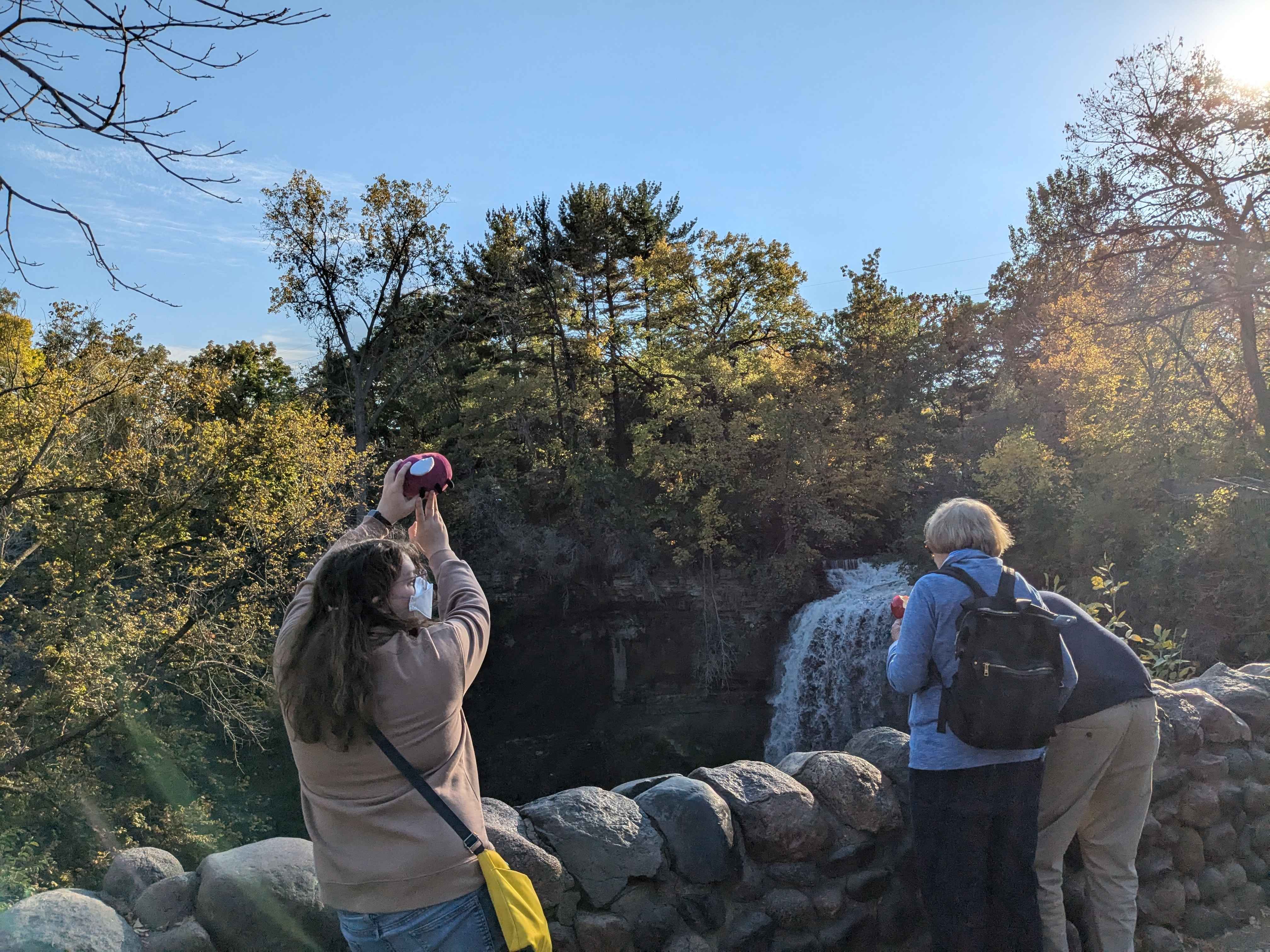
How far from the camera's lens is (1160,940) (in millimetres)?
2992

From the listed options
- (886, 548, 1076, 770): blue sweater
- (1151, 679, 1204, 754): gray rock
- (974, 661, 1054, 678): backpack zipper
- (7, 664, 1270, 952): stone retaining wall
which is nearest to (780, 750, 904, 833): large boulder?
(7, 664, 1270, 952): stone retaining wall

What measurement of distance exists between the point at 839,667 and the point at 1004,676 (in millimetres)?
14249

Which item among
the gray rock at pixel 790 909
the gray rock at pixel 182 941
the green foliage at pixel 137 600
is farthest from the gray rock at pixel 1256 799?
the green foliage at pixel 137 600

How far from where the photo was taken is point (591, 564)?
2014cm

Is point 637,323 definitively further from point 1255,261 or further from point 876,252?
point 1255,261

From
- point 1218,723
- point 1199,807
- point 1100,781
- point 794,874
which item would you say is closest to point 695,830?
point 794,874

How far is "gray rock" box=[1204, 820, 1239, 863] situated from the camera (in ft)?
10.6

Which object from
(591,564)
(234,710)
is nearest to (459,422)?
(591,564)

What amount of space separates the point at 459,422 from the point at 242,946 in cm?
2265

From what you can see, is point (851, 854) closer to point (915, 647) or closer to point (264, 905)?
point (915, 647)

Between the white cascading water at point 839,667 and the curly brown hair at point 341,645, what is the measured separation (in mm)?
13871

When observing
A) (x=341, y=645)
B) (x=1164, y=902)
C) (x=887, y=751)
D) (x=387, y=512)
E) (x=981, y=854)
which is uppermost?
(x=387, y=512)

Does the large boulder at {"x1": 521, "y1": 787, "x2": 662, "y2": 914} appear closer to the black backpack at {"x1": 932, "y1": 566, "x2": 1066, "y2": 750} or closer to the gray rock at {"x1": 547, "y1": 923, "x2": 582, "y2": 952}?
the gray rock at {"x1": 547, "y1": 923, "x2": 582, "y2": 952}

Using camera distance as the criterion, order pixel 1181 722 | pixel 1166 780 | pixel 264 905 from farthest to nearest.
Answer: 1. pixel 1181 722
2. pixel 1166 780
3. pixel 264 905
